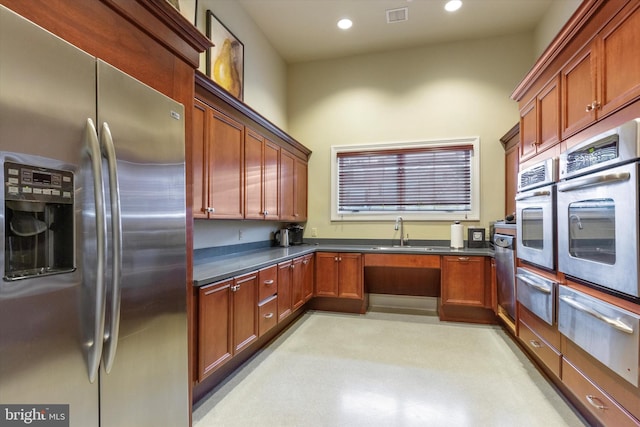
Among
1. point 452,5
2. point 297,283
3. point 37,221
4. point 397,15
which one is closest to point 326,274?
point 297,283

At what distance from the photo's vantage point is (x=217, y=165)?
104 inches

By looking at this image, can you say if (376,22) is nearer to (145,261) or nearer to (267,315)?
(267,315)

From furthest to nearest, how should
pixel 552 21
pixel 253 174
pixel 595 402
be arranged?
1. pixel 552 21
2. pixel 253 174
3. pixel 595 402

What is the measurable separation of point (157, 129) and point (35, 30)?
489 millimetres

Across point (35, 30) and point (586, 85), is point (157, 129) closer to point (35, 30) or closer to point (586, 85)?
point (35, 30)

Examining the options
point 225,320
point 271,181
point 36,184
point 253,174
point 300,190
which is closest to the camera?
point 36,184

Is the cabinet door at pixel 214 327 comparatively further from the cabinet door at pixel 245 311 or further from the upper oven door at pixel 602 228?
the upper oven door at pixel 602 228

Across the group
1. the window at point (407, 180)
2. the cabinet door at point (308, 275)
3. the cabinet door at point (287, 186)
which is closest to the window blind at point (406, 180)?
the window at point (407, 180)

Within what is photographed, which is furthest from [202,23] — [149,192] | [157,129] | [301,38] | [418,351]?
[418,351]

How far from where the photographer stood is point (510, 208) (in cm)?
397

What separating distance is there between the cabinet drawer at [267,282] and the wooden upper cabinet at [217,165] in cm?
58

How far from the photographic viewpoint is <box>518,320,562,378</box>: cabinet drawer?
6.90ft

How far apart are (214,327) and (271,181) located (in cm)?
190

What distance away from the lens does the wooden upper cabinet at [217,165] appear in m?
2.40
